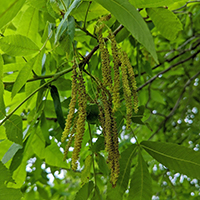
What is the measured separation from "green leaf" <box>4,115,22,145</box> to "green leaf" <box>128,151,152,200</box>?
294mm

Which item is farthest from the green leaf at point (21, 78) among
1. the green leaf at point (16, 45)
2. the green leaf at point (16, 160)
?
the green leaf at point (16, 160)

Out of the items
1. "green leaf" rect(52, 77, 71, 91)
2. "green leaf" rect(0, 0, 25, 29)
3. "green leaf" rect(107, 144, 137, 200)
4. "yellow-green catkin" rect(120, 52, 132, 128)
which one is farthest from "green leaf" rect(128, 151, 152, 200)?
"green leaf" rect(0, 0, 25, 29)

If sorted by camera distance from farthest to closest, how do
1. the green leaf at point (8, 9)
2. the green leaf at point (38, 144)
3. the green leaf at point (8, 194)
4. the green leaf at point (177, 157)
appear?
the green leaf at point (38, 144) < the green leaf at point (177, 157) < the green leaf at point (8, 194) < the green leaf at point (8, 9)

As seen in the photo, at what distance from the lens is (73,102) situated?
0.48 metres

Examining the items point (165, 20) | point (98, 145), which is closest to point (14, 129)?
point (98, 145)

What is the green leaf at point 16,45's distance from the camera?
0.60 metres

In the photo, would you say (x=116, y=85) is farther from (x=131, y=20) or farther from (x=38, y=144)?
(x=38, y=144)

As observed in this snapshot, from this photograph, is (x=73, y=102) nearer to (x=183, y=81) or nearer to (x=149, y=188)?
(x=149, y=188)

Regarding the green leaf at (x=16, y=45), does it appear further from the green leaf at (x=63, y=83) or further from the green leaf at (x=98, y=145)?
the green leaf at (x=98, y=145)

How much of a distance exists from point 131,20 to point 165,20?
0.36m

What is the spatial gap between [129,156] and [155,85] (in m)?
1.24

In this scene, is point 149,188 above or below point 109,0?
below

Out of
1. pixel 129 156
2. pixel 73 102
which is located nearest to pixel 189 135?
pixel 129 156

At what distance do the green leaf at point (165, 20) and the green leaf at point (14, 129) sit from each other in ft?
1.50
